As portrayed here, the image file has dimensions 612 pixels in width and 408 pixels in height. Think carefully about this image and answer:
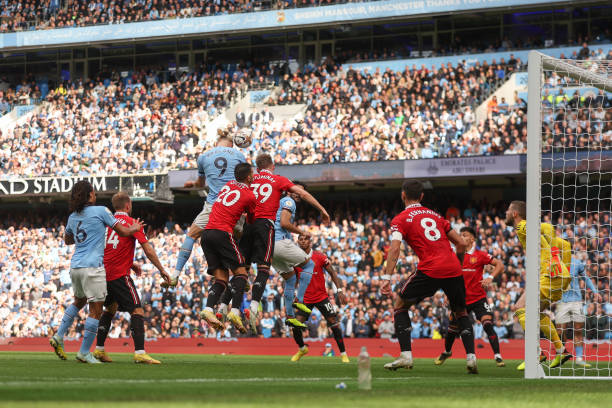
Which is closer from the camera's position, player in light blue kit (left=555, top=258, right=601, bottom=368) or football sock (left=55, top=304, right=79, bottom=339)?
football sock (left=55, top=304, right=79, bottom=339)

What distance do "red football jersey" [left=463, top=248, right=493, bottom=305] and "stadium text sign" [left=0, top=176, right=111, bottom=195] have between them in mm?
21667

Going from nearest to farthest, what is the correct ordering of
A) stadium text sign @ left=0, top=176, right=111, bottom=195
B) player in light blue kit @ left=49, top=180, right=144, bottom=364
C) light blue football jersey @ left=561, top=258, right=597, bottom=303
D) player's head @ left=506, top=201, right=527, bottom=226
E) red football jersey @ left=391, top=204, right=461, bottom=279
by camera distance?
red football jersey @ left=391, top=204, right=461, bottom=279 → player in light blue kit @ left=49, top=180, right=144, bottom=364 → player's head @ left=506, top=201, right=527, bottom=226 → light blue football jersey @ left=561, top=258, right=597, bottom=303 → stadium text sign @ left=0, top=176, right=111, bottom=195

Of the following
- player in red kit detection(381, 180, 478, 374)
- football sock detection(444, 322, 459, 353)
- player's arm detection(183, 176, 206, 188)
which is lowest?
football sock detection(444, 322, 459, 353)

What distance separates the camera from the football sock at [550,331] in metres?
12.2

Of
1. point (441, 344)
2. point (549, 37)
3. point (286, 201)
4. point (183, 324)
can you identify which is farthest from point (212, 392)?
point (549, 37)

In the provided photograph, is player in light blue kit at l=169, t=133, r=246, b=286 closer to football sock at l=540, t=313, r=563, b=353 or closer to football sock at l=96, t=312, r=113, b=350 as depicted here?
football sock at l=96, t=312, r=113, b=350

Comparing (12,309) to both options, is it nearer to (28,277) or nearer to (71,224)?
(28,277)

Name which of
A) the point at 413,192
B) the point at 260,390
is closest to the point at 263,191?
the point at 413,192

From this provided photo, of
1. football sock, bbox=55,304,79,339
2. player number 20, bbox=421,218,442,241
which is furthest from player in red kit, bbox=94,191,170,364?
player number 20, bbox=421,218,442,241

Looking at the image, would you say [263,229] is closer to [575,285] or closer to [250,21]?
[575,285]

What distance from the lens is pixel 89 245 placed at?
37.0 feet

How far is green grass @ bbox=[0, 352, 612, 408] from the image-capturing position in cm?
589

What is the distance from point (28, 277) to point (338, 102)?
13102mm

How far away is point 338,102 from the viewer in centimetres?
3391
